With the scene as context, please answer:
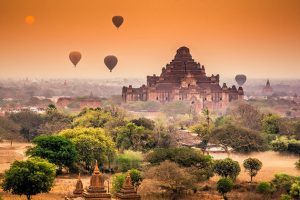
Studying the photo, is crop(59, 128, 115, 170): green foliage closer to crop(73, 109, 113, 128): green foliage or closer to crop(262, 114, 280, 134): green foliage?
crop(73, 109, 113, 128): green foliage

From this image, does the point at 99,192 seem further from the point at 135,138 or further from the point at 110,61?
the point at 110,61

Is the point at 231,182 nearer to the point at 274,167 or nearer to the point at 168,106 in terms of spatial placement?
the point at 274,167

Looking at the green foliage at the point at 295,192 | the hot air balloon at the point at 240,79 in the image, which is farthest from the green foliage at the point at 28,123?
the hot air balloon at the point at 240,79

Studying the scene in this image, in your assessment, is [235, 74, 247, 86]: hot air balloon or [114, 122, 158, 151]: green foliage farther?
[235, 74, 247, 86]: hot air balloon

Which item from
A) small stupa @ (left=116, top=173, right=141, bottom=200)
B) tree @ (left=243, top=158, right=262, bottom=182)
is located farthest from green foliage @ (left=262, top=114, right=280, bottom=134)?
small stupa @ (left=116, top=173, right=141, bottom=200)

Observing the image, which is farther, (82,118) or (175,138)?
(82,118)

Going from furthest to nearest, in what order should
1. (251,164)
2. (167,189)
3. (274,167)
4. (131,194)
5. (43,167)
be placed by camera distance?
(274,167), (251,164), (167,189), (43,167), (131,194)

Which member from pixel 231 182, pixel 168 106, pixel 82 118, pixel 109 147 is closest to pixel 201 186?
pixel 231 182

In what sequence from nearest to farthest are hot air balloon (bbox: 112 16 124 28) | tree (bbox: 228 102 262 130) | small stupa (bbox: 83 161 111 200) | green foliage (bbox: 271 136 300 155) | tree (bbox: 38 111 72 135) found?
small stupa (bbox: 83 161 111 200), green foliage (bbox: 271 136 300 155), tree (bbox: 38 111 72 135), tree (bbox: 228 102 262 130), hot air balloon (bbox: 112 16 124 28)

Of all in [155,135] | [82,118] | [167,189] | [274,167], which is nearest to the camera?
[167,189]
